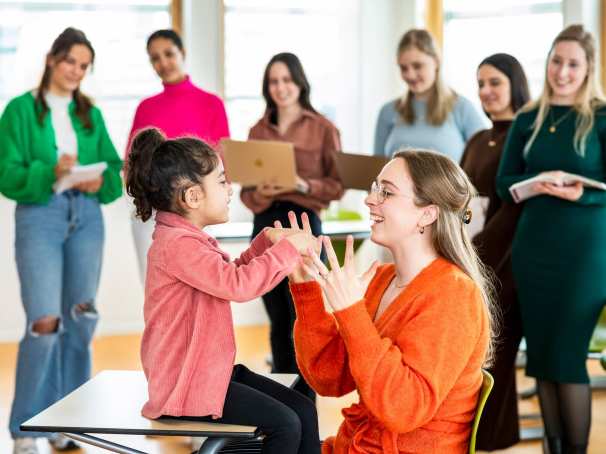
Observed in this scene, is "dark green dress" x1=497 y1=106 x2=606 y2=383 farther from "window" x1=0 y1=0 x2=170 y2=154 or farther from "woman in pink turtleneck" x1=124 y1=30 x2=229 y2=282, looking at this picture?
"window" x1=0 y1=0 x2=170 y2=154

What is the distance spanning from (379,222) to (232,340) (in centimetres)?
43

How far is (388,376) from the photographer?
184 cm

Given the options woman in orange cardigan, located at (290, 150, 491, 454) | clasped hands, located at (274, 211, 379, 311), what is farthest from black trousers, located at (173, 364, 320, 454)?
clasped hands, located at (274, 211, 379, 311)

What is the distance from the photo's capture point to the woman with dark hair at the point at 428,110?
4.21 m

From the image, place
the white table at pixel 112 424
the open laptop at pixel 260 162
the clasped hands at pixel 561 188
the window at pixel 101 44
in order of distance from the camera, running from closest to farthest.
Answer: the white table at pixel 112 424, the clasped hands at pixel 561 188, the open laptop at pixel 260 162, the window at pixel 101 44

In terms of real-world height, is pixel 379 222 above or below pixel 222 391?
above

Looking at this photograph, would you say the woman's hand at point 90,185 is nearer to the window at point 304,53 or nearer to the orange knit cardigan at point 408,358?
the orange knit cardigan at point 408,358

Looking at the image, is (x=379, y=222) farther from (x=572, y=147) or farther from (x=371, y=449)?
(x=572, y=147)

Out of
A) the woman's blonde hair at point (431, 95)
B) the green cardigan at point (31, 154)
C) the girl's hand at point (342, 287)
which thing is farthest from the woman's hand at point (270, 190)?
the girl's hand at point (342, 287)

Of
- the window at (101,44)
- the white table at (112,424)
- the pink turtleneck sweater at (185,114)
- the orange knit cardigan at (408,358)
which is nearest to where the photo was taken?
the orange knit cardigan at (408,358)

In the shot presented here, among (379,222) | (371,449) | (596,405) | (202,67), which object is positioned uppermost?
(202,67)

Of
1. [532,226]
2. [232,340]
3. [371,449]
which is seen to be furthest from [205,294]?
[532,226]

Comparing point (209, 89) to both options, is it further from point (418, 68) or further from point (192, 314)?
point (192, 314)

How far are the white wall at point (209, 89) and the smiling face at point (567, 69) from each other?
277 cm
